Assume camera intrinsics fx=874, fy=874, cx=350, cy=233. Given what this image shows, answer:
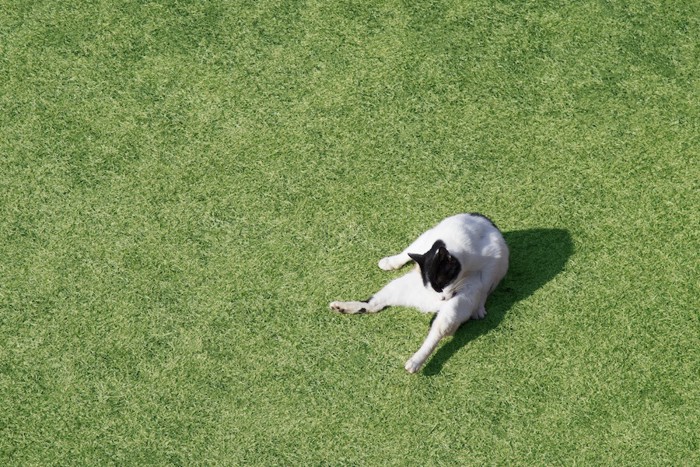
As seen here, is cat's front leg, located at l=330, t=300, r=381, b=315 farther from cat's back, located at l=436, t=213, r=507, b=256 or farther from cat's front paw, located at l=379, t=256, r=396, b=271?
cat's back, located at l=436, t=213, r=507, b=256

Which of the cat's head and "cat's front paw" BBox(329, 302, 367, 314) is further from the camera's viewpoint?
"cat's front paw" BBox(329, 302, 367, 314)

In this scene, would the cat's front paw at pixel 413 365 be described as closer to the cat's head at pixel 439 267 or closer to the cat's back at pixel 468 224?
the cat's head at pixel 439 267

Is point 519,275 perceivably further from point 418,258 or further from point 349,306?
point 349,306

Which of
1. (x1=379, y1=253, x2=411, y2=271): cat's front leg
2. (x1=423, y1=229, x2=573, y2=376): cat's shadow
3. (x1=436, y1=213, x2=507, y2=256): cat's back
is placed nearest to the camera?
(x1=436, y1=213, x2=507, y2=256): cat's back

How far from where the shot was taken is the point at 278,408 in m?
3.41

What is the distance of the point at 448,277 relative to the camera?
3326mm

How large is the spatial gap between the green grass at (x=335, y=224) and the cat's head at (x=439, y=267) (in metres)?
0.29

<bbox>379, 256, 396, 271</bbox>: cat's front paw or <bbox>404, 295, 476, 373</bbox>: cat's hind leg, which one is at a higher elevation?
<bbox>379, 256, 396, 271</bbox>: cat's front paw

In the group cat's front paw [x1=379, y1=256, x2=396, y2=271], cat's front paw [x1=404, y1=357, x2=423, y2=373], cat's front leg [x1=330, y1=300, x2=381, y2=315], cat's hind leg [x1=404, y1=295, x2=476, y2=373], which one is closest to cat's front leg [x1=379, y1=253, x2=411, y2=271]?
cat's front paw [x1=379, y1=256, x2=396, y2=271]

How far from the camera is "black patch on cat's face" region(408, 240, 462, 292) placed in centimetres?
327

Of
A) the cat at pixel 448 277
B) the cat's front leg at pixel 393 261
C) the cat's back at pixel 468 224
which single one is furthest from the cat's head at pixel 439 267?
the cat's front leg at pixel 393 261

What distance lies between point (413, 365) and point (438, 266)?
0.41m

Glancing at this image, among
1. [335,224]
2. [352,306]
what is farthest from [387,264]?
[335,224]

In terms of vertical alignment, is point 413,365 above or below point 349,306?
below
